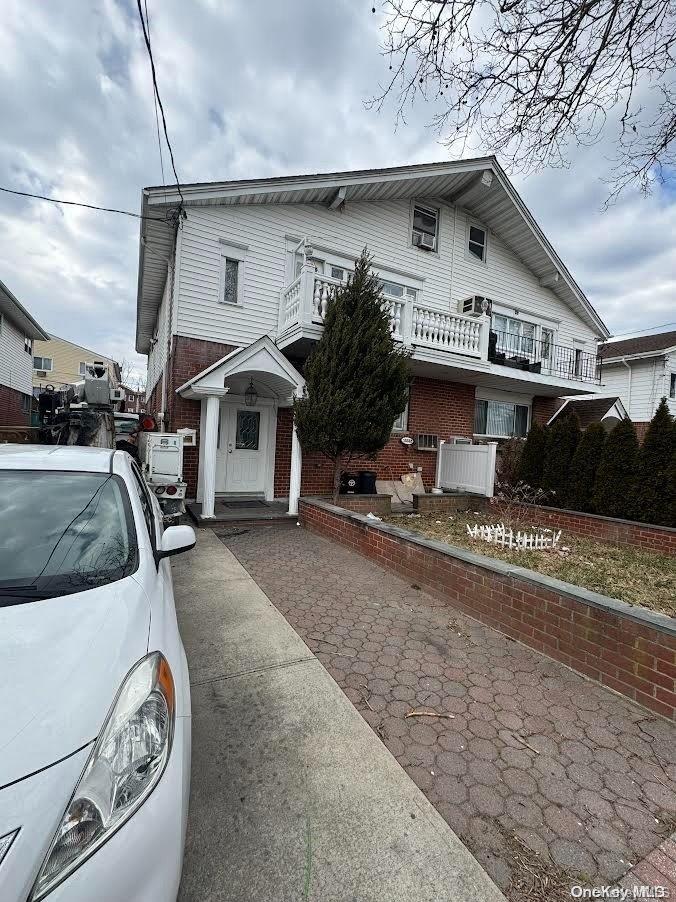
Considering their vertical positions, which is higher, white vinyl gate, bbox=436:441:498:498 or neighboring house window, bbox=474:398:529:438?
neighboring house window, bbox=474:398:529:438

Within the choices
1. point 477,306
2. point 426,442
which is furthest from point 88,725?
point 477,306

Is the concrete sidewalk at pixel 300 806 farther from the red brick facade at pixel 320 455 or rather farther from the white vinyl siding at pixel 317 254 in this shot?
the white vinyl siding at pixel 317 254

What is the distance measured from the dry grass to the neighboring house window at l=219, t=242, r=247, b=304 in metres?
5.82

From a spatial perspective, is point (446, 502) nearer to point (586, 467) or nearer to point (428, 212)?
point (586, 467)

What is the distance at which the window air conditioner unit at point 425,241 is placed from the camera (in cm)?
1120

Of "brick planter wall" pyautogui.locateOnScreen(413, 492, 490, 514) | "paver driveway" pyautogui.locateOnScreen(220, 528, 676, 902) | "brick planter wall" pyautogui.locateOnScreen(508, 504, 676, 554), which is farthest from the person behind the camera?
"brick planter wall" pyautogui.locateOnScreen(413, 492, 490, 514)

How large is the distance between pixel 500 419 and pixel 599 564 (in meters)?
8.10

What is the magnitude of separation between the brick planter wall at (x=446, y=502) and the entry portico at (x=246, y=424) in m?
2.81

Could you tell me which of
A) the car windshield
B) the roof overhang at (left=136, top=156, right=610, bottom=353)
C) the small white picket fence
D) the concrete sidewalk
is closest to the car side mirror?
the car windshield

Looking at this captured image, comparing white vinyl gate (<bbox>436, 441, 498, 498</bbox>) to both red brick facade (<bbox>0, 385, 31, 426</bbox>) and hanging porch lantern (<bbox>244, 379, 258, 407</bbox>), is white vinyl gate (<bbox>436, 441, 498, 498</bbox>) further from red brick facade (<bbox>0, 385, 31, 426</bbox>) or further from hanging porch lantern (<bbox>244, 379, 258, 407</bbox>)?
red brick facade (<bbox>0, 385, 31, 426</bbox>)

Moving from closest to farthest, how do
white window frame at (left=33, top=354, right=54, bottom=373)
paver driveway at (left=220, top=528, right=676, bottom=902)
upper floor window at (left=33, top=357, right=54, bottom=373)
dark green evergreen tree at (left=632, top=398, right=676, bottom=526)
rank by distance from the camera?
paver driveway at (left=220, top=528, right=676, bottom=902), dark green evergreen tree at (left=632, top=398, right=676, bottom=526), white window frame at (left=33, top=354, right=54, bottom=373), upper floor window at (left=33, top=357, right=54, bottom=373)

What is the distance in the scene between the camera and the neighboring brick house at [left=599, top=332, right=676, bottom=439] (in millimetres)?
18312

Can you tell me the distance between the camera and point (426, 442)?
1116 centimetres

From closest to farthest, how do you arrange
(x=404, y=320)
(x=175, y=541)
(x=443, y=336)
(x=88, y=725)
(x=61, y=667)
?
(x=88, y=725), (x=61, y=667), (x=175, y=541), (x=404, y=320), (x=443, y=336)
